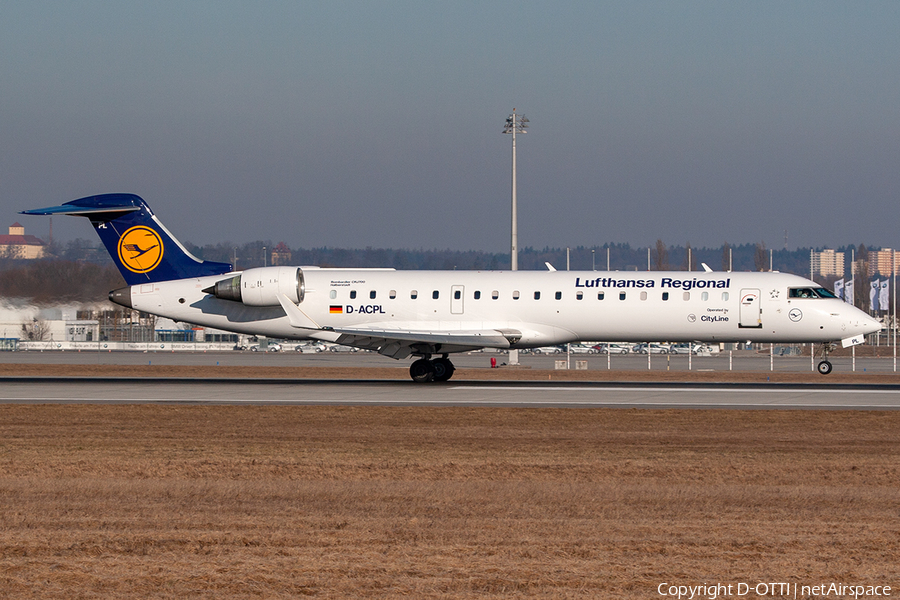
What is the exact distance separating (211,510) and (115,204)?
24.4 metres

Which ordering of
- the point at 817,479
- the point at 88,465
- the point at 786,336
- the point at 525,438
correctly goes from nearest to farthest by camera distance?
the point at 817,479 → the point at 88,465 → the point at 525,438 → the point at 786,336

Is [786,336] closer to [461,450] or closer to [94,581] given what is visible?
[461,450]

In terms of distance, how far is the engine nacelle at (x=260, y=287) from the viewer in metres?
31.5

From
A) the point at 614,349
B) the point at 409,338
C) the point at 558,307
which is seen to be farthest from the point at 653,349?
the point at 409,338

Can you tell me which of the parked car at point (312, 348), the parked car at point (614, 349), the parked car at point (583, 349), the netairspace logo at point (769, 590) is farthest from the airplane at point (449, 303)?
the parked car at point (583, 349)

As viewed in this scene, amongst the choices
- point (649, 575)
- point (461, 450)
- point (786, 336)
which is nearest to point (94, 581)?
point (649, 575)

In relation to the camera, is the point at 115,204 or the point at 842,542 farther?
the point at 115,204

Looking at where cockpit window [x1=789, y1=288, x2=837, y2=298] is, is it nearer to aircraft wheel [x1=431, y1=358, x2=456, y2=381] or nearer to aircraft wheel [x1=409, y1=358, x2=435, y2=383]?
aircraft wheel [x1=431, y1=358, x2=456, y2=381]

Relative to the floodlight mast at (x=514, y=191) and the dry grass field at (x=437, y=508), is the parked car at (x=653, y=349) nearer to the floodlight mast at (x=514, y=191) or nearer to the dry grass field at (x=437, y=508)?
the floodlight mast at (x=514, y=191)

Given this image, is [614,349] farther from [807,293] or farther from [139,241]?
[139,241]

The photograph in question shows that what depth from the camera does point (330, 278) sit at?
3244 cm

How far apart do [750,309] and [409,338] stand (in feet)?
36.1

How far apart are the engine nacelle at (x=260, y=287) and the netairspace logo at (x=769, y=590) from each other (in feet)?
82.4

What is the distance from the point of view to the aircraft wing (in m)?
29.9
